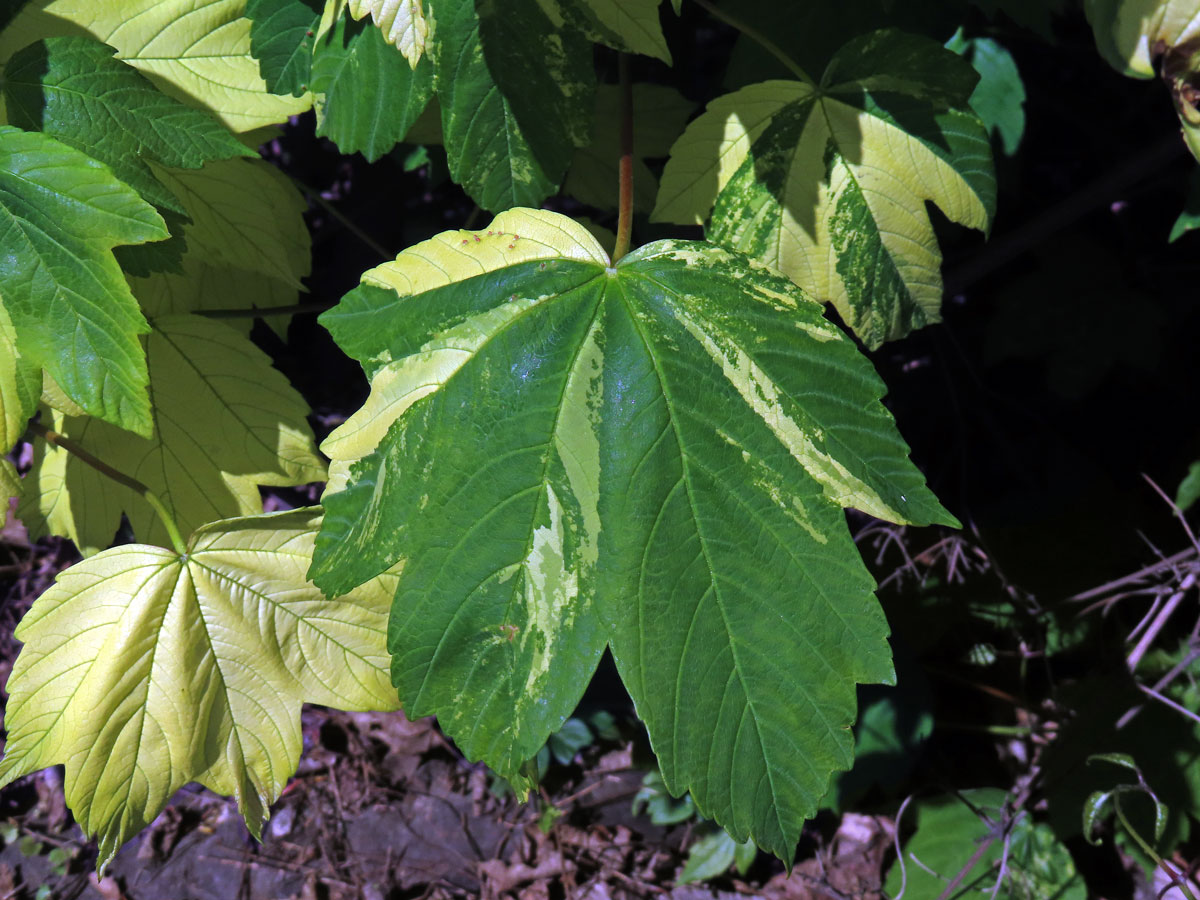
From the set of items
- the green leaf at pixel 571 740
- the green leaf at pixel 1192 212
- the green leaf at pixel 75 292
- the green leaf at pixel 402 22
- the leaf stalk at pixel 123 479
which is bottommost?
the green leaf at pixel 571 740

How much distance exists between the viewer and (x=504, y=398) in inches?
30.1

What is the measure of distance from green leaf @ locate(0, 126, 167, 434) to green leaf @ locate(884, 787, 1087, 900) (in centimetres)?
173

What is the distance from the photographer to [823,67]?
1150 millimetres

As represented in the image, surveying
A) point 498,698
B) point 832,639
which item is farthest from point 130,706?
point 832,639

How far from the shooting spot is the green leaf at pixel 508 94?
0.87m

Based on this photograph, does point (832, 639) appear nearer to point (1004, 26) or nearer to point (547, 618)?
point (547, 618)

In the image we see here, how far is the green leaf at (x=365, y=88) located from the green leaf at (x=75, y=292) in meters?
0.26

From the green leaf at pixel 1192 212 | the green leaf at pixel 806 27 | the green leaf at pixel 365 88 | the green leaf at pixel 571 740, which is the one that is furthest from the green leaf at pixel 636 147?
the green leaf at pixel 571 740

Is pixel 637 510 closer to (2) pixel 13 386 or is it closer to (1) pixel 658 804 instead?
(2) pixel 13 386

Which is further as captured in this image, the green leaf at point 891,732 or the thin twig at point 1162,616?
the green leaf at point 891,732

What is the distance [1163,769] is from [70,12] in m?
2.24

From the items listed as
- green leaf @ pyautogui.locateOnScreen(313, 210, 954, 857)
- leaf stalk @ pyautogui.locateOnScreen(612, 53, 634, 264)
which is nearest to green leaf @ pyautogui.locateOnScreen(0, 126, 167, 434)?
green leaf @ pyautogui.locateOnScreen(313, 210, 954, 857)

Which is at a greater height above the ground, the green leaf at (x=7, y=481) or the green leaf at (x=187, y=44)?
the green leaf at (x=187, y=44)

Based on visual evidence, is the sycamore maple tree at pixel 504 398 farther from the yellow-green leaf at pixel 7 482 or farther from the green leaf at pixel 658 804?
the green leaf at pixel 658 804
